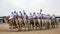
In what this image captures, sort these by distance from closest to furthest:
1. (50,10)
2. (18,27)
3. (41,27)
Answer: (18,27) < (41,27) < (50,10)

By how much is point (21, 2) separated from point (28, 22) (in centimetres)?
418

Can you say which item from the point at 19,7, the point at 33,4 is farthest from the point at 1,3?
the point at 33,4

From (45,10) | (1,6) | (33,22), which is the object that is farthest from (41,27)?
(1,6)

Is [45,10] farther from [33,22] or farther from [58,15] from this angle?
[33,22]

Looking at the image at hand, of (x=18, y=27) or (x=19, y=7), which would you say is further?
(x=19, y=7)

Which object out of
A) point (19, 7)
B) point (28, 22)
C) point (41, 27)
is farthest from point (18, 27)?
point (19, 7)

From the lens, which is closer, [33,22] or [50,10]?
[33,22]

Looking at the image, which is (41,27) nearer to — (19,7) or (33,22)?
(33,22)

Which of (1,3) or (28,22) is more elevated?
(1,3)

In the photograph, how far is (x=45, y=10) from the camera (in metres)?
13.1

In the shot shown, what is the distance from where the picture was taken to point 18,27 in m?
9.26

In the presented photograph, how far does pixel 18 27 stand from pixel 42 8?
4.23m

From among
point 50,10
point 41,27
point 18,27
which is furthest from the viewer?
point 50,10

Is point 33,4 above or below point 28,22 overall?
above
